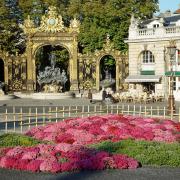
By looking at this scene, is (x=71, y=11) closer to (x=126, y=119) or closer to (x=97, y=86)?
(x=97, y=86)

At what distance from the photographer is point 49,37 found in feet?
172

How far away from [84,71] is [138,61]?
20.6 ft

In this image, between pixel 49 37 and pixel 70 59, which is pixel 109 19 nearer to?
pixel 70 59

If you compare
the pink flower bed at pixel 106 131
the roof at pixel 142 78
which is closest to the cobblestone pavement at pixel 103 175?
the pink flower bed at pixel 106 131

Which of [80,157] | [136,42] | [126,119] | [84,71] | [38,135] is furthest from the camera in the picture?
[84,71]

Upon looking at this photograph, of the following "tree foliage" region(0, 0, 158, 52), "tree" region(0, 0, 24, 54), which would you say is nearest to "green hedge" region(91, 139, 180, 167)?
"tree foliage" region(0, 0, 158, 52)

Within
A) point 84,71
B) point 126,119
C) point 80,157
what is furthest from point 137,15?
point 80,157

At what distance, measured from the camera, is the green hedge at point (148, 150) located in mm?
13625

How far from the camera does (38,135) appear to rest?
1788cm

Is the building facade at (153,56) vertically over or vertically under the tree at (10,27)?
under

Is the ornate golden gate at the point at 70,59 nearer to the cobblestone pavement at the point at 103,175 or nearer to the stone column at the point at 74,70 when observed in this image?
the stone column at the point at 74,70

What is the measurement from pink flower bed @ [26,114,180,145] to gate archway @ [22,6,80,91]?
32.8 meters

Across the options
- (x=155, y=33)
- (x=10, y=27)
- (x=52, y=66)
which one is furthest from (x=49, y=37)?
(x=155, y=33)

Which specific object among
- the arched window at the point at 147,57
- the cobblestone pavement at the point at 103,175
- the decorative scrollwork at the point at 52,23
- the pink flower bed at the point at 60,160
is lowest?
the cobblestone pavement at the point at 103,175
